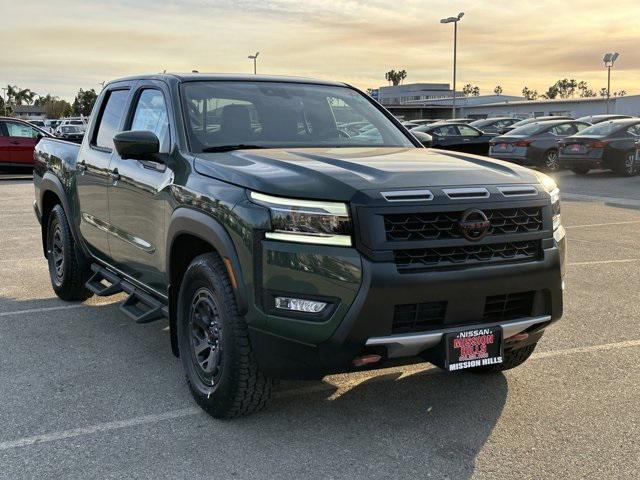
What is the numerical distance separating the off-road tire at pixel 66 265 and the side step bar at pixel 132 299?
0.70ft

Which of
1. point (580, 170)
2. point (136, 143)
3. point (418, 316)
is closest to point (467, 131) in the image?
point (580, 170)

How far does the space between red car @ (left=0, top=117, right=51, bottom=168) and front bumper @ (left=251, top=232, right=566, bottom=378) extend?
18137mm

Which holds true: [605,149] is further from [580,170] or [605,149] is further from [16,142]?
[16,142]

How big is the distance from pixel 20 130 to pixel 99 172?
1641cm

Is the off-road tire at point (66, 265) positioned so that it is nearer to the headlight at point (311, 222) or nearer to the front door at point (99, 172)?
the front door at point (99, 172)

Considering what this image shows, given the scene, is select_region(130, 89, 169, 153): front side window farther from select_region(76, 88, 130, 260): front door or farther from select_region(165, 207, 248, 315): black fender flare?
select_region(165, 207, 248, 315): black fender flare

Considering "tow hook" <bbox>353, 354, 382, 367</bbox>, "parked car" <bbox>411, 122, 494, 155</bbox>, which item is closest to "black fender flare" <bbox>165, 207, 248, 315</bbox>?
Answer: "tow hook" <bbox>353, 354, 382, 367</bbox>

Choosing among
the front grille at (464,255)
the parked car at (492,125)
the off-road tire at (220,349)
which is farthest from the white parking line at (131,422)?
the parked car at (492,125)

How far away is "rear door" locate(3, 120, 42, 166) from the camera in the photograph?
1950 centimetres

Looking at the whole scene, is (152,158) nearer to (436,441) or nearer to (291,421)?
(291,421)

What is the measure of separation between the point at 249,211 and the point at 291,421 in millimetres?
1206

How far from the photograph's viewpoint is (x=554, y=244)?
3.59 meters

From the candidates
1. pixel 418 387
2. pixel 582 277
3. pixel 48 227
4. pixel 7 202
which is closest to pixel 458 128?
pixel 7 202

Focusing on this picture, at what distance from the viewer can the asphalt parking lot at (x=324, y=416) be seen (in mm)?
3215
